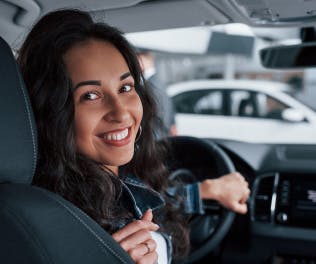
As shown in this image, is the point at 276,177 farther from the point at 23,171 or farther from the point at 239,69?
the point at 239,69

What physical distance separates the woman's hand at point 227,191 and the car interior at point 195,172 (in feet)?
0.28

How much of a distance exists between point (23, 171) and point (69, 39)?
493 millimetres

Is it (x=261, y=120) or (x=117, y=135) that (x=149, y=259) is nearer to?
(x=117, y=135)

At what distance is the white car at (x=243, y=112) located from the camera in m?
6.70

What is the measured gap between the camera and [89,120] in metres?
1.47

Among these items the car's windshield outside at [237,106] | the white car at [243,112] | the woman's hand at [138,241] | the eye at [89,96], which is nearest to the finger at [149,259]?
the woman's hand at [138,241]

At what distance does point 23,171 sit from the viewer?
3.91 feet

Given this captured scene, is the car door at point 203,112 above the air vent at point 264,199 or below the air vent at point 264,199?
below

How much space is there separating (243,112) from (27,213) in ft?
20.8

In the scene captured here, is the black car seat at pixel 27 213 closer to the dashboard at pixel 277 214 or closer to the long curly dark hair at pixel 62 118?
the long curly dark hair at pixel 62 118

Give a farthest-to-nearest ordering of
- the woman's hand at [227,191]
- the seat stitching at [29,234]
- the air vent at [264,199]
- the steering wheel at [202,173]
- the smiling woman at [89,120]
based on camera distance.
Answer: the air vent at [264,199] < the steering wheel at [202,173] < the woman's hand at [227,191] < the smiling woman at [89,120] < the seat stitching at [29,234]

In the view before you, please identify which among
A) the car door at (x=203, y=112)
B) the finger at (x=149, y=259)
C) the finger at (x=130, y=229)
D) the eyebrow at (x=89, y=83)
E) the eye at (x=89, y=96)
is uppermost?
the eyebrow at (x=89, y=83)

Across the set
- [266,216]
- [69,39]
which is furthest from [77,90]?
[266,216]

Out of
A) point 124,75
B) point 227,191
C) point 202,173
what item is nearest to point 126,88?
point 124,75
